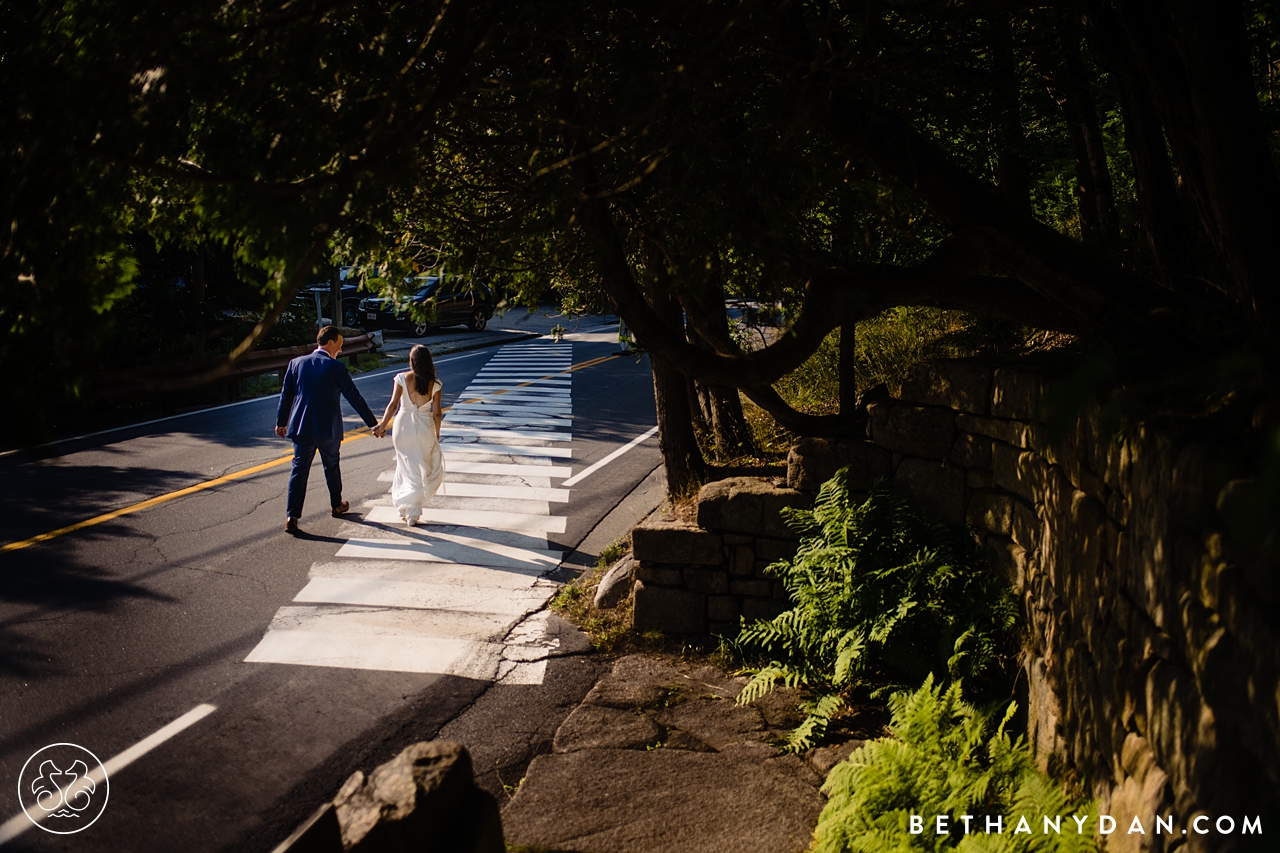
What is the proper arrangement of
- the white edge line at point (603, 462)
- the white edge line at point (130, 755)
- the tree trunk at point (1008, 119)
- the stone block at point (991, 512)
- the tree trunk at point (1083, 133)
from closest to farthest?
the white edge line at point (130, 755) → the stone block at point (991, 512) → the tree trunk at point (1008, 119) → the tree trunk at point (1083, 133) → the white edge line at point (603, 462)

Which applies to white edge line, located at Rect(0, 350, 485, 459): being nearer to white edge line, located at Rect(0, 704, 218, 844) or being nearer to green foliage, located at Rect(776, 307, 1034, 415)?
white edge line, located at Rect(0, 704, 218, 844)

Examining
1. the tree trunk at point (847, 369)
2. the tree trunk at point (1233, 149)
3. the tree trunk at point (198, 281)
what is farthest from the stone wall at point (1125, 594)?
A: the tree trunk at point (198, 281)

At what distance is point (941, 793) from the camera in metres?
3.84

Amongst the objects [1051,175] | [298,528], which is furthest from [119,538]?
[1051,175]

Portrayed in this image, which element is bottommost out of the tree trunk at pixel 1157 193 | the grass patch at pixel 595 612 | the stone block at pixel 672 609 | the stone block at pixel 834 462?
the grass patch at pixel 595 612

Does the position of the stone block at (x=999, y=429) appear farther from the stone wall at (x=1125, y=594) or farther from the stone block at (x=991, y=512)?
the stone block at (x=991, y=512)

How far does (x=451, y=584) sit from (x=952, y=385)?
452 cm

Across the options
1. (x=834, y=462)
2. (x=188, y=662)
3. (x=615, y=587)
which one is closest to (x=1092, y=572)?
(x=834, y=462)

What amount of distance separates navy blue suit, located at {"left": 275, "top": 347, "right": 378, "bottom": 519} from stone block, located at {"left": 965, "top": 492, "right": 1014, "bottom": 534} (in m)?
6.30

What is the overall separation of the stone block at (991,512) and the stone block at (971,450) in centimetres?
19

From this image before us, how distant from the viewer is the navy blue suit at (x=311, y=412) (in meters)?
9.38

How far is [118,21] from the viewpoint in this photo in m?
3.84

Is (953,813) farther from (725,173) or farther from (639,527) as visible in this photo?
(725,173)

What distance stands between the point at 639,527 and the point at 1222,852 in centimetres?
468
